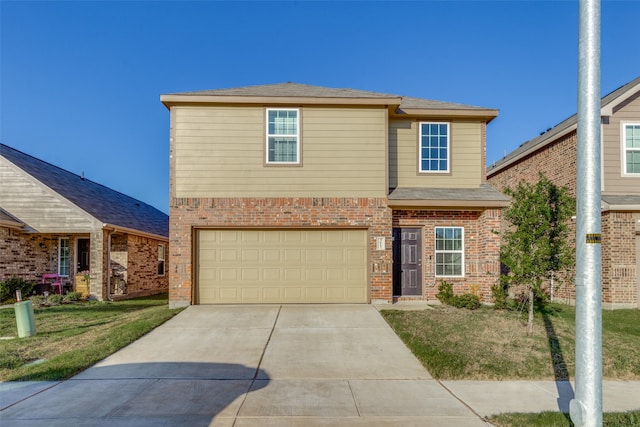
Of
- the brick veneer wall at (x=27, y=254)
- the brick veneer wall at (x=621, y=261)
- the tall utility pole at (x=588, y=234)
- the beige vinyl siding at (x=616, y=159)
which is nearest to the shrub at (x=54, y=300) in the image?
the brick veneer wall at (x=27, y=254)

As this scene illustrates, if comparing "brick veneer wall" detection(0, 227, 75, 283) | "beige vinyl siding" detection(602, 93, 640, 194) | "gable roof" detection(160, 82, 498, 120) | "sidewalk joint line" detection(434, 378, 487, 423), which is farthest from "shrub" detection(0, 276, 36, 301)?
"beige vinyl siding" detection(602, 93, 640, 194)

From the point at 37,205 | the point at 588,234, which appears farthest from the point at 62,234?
the point at 588,234

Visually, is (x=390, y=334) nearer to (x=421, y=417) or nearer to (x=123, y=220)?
(x=421, y=417)

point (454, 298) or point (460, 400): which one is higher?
point (454, 298)

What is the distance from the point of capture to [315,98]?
11.7 m

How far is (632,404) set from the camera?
5.30 meters

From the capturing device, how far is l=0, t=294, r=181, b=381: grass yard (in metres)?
6.61

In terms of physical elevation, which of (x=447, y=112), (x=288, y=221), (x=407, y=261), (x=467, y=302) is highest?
(x=447, y=112)

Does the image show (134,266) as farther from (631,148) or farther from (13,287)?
(631,148)

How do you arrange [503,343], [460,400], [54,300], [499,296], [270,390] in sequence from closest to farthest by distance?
[460,400], [270,390], [503,343], [499,296], [54,300]

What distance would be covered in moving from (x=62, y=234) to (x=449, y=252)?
46.4 ft

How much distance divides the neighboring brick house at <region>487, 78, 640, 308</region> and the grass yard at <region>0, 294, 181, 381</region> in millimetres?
12082

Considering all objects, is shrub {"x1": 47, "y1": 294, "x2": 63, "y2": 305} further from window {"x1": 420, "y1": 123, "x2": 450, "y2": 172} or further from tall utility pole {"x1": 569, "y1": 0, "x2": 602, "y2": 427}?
tall utility pole {"x1": 569, "y1": 0, "x2": 602, "y2": 427}

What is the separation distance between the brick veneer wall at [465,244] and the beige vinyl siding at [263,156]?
58.8 inches
